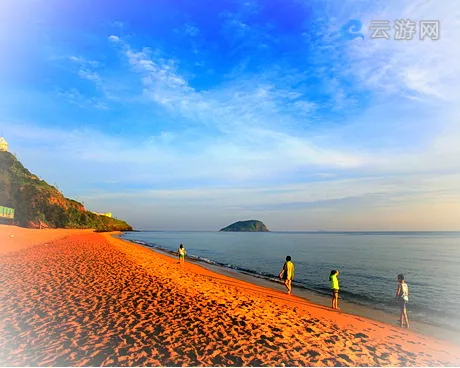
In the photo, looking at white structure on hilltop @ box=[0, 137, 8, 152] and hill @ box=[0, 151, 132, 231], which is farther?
white structure on hilltop @ box=[0, 137, 8, 152]

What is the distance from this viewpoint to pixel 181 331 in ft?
30.5

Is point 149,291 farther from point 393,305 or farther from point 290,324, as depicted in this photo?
point 393,305

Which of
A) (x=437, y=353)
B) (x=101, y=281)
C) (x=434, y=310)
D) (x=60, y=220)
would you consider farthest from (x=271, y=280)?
(x=60, y=220)

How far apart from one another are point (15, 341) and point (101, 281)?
834cm

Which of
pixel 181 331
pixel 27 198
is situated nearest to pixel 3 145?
pixel 27 198

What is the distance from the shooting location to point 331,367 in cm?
748

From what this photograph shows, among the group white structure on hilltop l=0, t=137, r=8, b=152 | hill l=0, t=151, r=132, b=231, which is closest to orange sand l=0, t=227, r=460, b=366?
hill l=0, t=151, r=132, b=231

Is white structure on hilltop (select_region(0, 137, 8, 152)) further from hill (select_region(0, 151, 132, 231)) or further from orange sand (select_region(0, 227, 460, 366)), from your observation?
orange sand (select_region(0, 227, 460, 366))

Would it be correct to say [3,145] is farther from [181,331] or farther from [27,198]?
[181,331]

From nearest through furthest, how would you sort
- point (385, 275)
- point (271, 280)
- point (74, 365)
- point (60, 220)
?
point (74, 365) < point (271, 280) < point (385, 275) < point (60, 220)

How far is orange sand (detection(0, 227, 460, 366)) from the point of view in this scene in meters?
7.59

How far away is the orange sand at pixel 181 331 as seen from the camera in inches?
299

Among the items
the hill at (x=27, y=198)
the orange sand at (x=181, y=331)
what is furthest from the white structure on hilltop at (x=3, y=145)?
the orange sand at (x=181, y=331)

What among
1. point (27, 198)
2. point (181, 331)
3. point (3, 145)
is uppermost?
point (3, 145)
